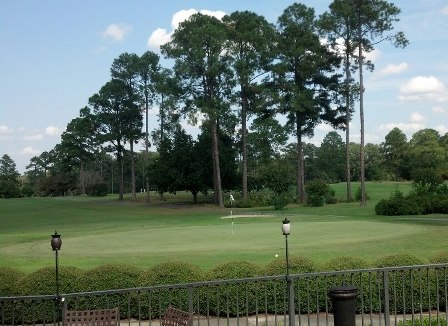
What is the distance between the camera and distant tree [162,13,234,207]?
57.1 m

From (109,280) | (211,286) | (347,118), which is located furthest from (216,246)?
(347,118)

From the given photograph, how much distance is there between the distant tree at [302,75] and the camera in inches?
2286

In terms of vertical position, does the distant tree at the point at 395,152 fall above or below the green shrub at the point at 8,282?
above

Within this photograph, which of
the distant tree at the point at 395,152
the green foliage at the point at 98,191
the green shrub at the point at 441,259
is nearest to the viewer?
the green shrub at the point at 441,259

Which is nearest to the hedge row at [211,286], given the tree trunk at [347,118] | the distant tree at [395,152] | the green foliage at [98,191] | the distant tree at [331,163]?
the tree trunk at [347,118]

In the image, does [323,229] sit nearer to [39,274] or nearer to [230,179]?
[39,274]

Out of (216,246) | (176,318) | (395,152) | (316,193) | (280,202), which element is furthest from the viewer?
(395,152)

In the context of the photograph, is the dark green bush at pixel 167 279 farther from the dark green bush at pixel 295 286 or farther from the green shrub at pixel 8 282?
the green shrub at pixel 8 282

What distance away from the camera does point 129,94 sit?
7581cm

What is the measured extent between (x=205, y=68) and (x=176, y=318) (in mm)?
51534

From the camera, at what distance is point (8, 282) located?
1168 centimetres

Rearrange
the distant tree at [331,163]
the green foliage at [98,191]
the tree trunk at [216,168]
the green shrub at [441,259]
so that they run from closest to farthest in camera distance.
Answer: the green shrub at [441,259]
the tree trunk at [216,168]
the green foliage at [98,191]
the distant tree at [331,163]

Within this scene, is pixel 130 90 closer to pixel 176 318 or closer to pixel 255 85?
pixel 255 85

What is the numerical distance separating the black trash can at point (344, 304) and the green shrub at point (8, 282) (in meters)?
6.96
